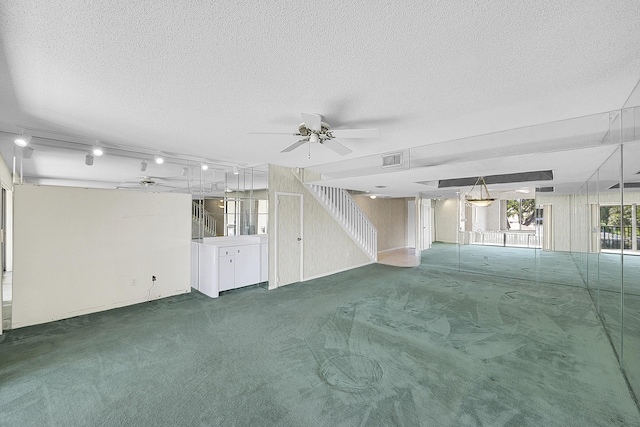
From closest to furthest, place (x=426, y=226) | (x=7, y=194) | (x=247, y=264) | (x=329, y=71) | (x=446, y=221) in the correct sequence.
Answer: (x=329, y=71) → (x=7, y=194) → (x=247, y=264) → (x=426, y=226) → (x=446, y=221)

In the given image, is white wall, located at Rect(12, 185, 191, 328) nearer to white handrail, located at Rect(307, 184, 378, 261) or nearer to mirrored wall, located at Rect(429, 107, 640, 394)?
white handrail, located at Rect(307, 184, 378, 261)

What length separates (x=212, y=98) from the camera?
2.57 meters

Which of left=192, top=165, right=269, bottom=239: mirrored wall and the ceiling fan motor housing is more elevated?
the ceiling fan motor housing

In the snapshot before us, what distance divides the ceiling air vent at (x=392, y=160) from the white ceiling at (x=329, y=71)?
0.61m

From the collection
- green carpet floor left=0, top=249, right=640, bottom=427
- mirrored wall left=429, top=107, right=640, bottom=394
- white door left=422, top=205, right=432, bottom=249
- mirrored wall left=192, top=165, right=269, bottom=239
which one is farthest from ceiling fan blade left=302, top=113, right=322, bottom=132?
white door left=422, top=205, right=432, bottom=249

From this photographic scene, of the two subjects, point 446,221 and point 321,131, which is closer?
point 321,131

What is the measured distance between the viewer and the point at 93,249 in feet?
13.9

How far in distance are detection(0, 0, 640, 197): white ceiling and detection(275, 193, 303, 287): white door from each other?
6.90 feet

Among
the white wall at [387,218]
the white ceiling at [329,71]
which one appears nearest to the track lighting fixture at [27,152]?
the white ceiling at [329,71]

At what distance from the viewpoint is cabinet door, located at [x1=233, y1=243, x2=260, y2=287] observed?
207 inches

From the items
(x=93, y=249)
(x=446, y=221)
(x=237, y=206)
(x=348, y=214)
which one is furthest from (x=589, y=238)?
(x=93, y=249)

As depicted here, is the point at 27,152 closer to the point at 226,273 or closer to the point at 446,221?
the point at 226,273

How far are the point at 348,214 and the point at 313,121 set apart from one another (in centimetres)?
497

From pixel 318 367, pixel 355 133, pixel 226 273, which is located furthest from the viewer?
pixel 226 273
